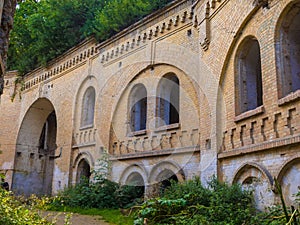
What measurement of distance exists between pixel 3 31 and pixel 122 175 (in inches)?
337

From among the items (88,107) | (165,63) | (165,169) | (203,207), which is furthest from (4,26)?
(88,107)

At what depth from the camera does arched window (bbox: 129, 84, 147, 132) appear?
13.5 m

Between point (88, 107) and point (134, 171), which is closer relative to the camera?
point (134, 171)

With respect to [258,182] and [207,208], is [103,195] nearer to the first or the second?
[207,208]

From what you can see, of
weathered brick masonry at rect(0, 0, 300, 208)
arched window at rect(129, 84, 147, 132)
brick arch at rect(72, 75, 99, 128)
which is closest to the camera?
weathered brick masonry at rect(0, 0, 300, 208)

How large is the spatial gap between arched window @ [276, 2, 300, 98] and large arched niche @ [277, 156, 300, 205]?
1.42m

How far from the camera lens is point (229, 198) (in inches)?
286

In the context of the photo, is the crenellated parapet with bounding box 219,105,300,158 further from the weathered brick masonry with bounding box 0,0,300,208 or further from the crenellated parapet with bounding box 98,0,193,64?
the crenellated parapet with bounding box 98,0,193,64

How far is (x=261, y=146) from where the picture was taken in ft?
24.0

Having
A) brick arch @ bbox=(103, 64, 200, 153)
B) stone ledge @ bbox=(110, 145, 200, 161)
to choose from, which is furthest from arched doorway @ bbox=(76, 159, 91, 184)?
stone ledge @ bbox=(110, 145, 200, 161)

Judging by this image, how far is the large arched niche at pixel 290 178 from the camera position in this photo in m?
6.50

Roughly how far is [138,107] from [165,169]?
127 inches

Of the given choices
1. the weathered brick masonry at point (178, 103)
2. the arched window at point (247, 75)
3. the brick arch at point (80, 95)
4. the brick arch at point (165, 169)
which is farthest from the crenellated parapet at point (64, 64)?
the arched window at point (247, 75)

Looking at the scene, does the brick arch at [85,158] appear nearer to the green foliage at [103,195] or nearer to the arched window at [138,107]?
the green foliage at [103,195]
